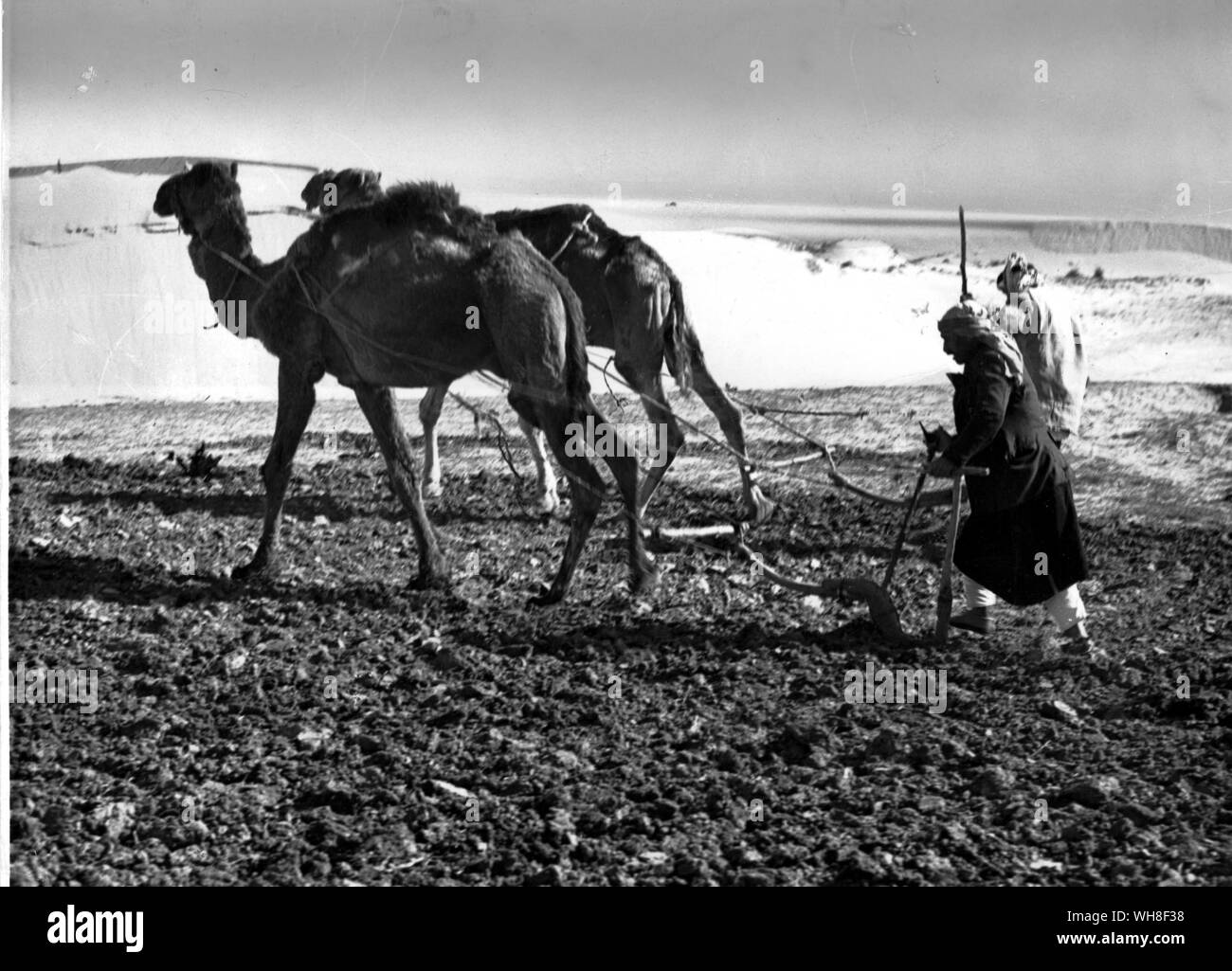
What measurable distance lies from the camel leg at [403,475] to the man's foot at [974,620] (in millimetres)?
2178

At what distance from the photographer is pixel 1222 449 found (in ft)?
31.3

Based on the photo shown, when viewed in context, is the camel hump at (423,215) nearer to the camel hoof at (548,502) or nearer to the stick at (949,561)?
the camel hoof at (548,502)

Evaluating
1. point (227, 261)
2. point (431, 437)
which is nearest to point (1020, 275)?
point (431, 437)

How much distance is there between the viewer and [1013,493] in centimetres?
662

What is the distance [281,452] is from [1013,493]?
3.08 m

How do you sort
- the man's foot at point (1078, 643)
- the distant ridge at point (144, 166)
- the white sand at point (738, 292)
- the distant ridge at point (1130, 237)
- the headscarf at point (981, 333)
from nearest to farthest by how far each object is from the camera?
Result: the headscarf at point (981, 333) < the man's foot at point (1078, 643) < the distant ridge at point (144, 166) < the white sand at point (738, 292) < the distant ridge at point (1130, 237)

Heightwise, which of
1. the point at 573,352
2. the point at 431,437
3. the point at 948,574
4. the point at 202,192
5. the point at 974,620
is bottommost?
the point at 974,620

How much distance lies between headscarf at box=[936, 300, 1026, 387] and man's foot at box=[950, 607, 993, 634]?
3.12ft

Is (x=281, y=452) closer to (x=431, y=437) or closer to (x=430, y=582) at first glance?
(x=430, y=582)

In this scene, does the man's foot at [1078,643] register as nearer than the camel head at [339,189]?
Yes

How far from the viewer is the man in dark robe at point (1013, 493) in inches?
257

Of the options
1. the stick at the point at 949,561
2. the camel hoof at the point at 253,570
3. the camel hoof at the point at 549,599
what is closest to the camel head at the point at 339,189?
the camel hoof at the point at 253,570

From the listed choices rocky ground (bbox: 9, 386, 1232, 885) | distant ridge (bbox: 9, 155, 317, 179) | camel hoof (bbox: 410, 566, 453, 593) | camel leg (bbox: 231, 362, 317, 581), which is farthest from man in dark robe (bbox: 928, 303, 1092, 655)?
distant ridge (bbox: 9, 155, 317, 179)
